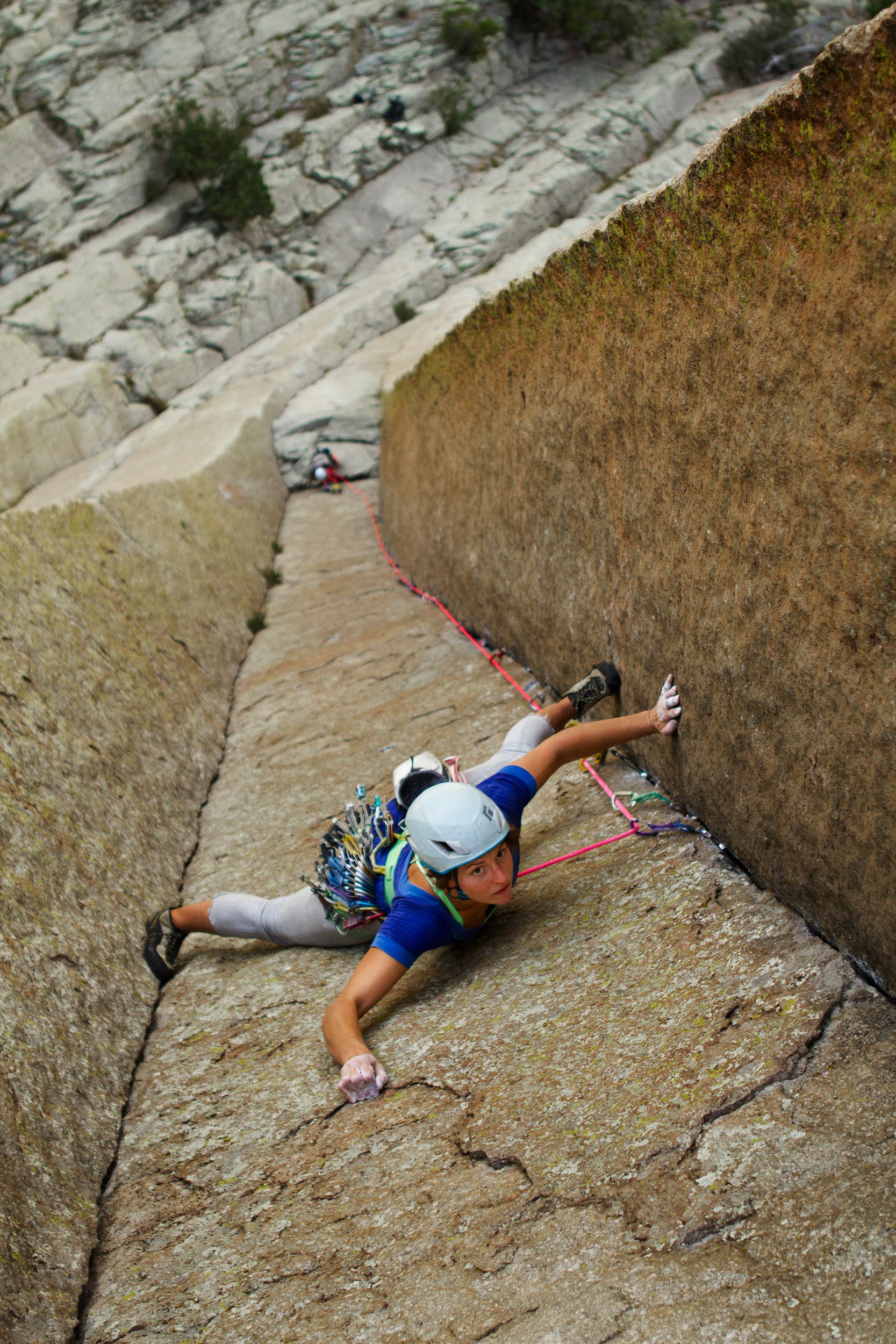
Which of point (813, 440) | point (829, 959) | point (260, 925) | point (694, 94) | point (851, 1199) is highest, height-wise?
point (813, 440)

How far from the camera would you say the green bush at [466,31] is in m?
19.9

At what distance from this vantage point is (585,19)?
2066cm

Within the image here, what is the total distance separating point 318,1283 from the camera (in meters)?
1.71

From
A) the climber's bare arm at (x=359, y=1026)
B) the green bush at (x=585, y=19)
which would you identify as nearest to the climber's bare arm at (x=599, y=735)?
the climber's bare arm at (x=359, y=1026)

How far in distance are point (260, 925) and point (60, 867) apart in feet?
2.04

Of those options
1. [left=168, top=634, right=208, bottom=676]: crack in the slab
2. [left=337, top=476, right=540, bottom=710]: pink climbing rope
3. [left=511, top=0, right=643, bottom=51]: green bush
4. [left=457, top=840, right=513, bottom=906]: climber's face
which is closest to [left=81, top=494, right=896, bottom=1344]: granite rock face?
[left=457, top=840, right=513, bottom=906]: climber's face

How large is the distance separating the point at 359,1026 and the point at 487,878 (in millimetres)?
479

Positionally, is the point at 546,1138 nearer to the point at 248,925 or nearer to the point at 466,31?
the point at 248,925

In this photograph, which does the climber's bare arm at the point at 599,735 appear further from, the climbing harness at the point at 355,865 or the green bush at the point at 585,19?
the green bush at the point at 585,19

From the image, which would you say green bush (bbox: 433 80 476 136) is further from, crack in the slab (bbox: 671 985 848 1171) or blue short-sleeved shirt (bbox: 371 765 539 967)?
crack in the slab (bbox: 671 985 848 1171)

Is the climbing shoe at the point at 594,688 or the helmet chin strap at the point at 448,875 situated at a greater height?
the helmet chin strap at the point at 448,875

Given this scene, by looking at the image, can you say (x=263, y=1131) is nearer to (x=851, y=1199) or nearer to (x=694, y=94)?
(x=851, y=1199)

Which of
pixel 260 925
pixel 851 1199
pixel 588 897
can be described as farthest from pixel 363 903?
pixel 851 1199

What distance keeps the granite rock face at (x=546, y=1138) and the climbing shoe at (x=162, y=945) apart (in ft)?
0.25
